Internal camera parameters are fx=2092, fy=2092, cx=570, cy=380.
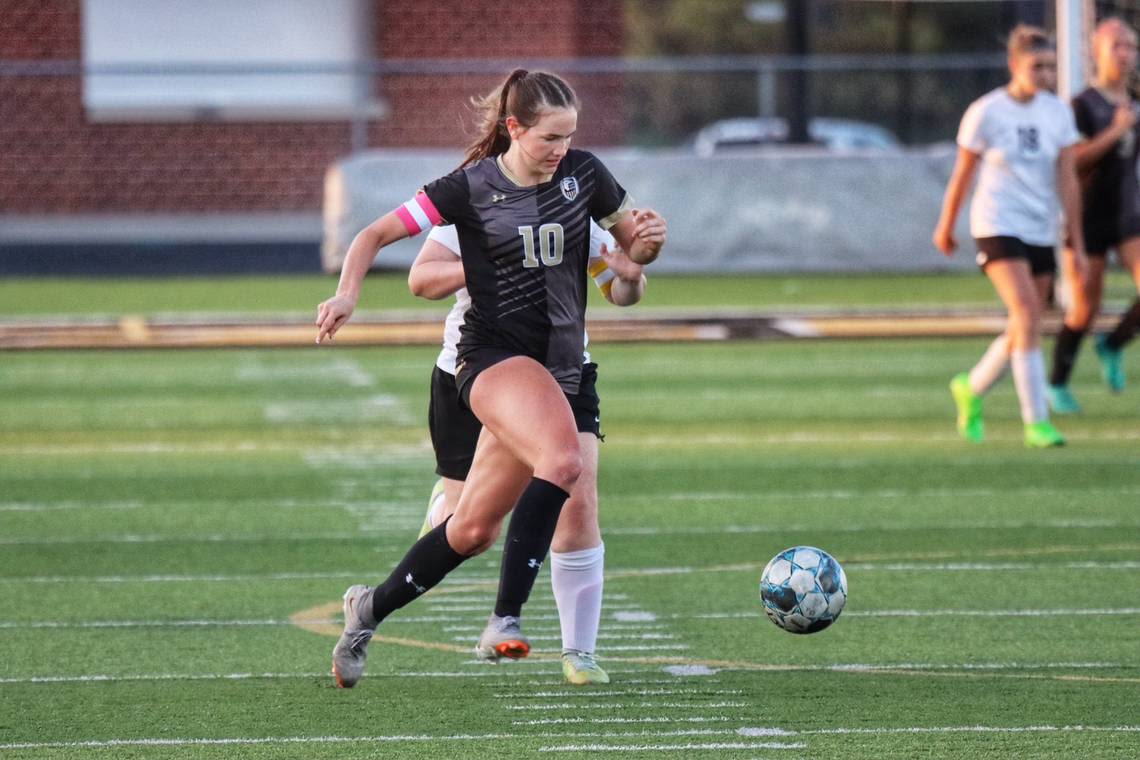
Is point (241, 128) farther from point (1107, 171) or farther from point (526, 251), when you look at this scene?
point (526, 251)

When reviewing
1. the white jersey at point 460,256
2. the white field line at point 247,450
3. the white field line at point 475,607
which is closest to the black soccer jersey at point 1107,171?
the white field line at point 247,450

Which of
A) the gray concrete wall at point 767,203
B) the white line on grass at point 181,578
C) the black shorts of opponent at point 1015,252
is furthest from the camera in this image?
the gray concrete wall at point 767,203

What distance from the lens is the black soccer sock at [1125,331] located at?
13445 mm

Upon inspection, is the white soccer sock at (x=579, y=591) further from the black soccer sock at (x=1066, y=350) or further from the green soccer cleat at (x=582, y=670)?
the black soccer sock at (x=1066, y=350)

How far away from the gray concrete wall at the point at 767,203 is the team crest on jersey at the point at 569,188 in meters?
17.9

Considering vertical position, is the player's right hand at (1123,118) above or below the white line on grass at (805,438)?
above

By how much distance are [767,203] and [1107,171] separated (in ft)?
39.6

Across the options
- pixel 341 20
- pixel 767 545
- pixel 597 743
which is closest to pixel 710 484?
pixel 767 545

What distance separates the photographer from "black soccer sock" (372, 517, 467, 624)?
614 cm

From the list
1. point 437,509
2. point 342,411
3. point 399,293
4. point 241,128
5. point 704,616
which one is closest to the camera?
point 437,509

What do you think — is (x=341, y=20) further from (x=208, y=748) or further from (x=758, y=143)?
(x=208, y=748)

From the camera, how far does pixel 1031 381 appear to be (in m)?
11.4

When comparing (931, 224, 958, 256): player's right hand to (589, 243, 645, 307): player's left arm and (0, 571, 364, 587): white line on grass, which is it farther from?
(589, 243, 645, 307): player's left arm

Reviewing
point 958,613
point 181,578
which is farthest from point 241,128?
point 958,613
